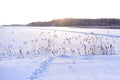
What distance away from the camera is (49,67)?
7020 millimetres

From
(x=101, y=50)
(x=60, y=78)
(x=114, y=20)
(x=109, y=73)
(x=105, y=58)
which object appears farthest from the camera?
(x=114, y=20)

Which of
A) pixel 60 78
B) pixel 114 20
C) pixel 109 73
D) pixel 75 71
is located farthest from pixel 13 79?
pixel 114 20

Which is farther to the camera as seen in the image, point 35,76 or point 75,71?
point 75,71

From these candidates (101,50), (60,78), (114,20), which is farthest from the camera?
(114,20)

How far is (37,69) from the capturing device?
6766 mm

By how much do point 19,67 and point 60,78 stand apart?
187cm

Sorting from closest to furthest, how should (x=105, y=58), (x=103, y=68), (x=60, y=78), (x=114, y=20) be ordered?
(x=60, y=78) → (x=103, y=68) → (x=105, y=58) → (x=114, y=20)

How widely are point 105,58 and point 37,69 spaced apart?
7.30ft

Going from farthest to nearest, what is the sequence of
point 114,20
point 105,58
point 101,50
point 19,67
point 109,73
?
point 114,20 → point 101,50 → point 105,58 → point 19,67 → point 109,73

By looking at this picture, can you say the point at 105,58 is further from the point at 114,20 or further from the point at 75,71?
the point at 114,20

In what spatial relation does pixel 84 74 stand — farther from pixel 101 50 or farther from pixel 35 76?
pixel 101 50

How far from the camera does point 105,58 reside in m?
8.17

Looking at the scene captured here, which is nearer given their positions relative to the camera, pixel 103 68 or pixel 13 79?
pixel 13 79

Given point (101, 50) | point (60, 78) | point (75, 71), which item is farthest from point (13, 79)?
point (101, 50)
